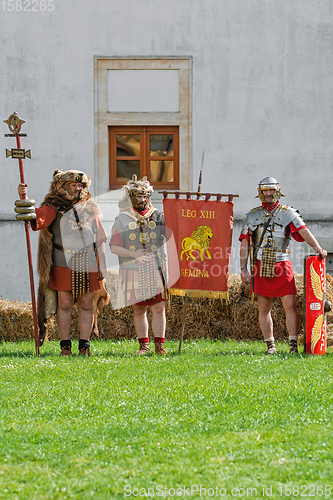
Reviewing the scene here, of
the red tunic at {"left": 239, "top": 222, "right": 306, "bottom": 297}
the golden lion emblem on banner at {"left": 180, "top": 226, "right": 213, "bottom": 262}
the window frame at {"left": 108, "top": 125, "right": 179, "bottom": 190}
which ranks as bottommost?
the red tunic at {"left": 239, "top": 222, "right": 306, "bottom": 297}

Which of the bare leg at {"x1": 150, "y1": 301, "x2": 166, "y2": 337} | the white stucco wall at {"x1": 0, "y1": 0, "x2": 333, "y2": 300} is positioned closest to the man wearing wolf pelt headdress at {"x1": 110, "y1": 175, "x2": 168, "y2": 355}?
the bare leg at {"x1": 150, "y1": 301, "x2": 166, "y2": 337}

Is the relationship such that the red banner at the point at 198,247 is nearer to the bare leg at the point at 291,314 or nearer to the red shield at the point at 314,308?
the bare leg at the point at 291,314

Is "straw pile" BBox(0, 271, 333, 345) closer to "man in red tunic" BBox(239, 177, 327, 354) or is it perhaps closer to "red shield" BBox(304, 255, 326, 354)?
"man in red tunic" BBox(239, 177, 327, 354)

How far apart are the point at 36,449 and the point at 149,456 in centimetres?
61

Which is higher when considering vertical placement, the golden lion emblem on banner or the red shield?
the golden lion emblem on banner

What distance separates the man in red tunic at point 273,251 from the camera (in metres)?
6.64

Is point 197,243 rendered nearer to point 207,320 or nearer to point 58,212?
point 58,212

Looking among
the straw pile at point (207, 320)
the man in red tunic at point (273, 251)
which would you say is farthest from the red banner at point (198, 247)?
the straw pile at point (207, 320)

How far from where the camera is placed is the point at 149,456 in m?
3.11

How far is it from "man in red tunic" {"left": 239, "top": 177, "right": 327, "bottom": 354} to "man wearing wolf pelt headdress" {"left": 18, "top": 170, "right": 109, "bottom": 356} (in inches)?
67.8

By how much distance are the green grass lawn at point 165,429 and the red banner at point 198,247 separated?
50.3 inches

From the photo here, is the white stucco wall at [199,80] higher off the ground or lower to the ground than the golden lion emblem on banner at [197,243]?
higher

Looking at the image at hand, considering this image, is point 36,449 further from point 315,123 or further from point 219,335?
point 315,123

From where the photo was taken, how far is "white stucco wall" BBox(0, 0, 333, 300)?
10320 mm
